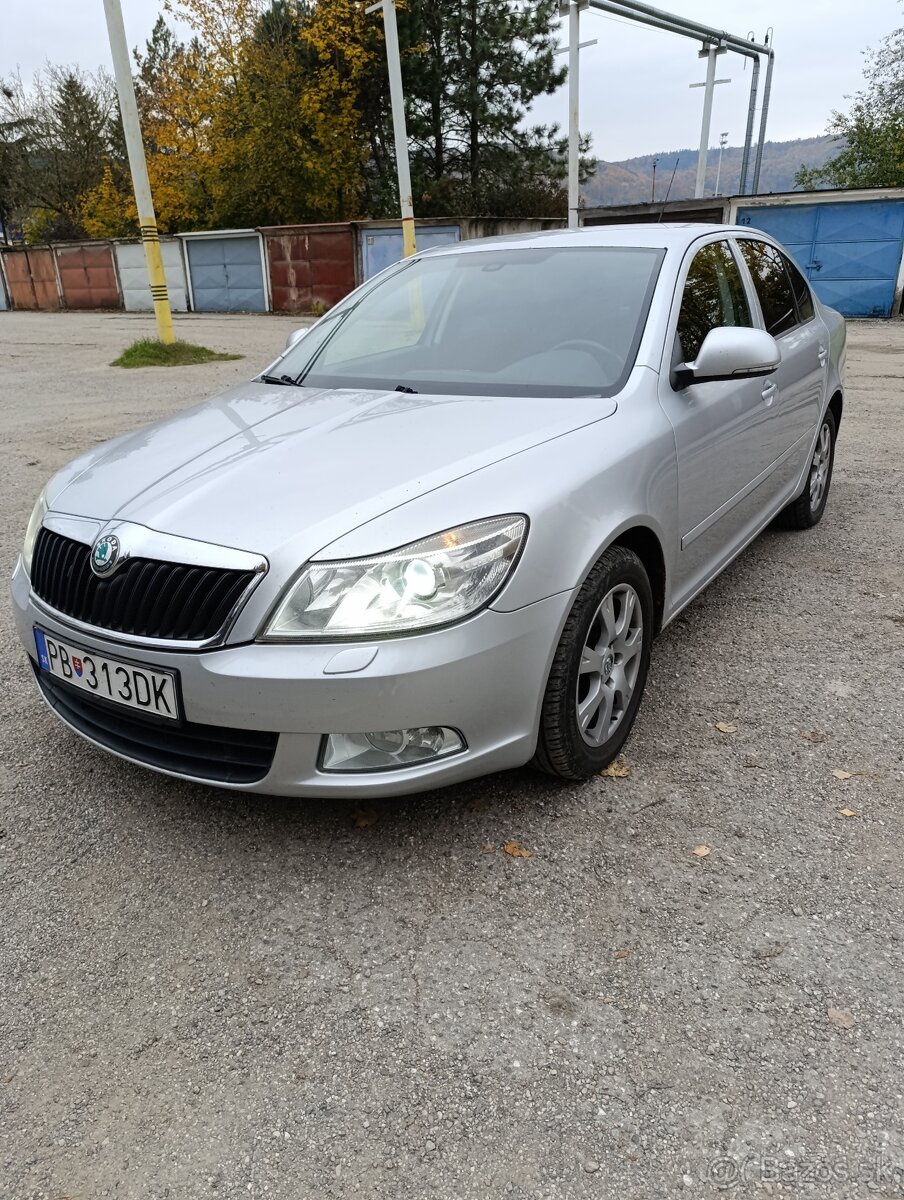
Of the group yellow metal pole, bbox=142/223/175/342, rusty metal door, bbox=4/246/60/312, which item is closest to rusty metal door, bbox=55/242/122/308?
rusty metal door, bbox=4/246/60/312

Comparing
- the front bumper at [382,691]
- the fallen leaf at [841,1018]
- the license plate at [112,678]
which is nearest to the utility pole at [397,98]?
the license plate at [112,678]

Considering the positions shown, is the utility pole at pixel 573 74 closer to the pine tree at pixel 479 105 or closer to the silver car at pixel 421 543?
the pine tree at pixel 479 105

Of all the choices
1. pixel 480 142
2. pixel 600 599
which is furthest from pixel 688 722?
pixel 480 142

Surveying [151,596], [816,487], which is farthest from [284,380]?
[816,487]

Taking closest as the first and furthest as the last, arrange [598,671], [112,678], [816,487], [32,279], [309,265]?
[112,678] → [598,671] → [816,487] → [309,265] → [32,279]

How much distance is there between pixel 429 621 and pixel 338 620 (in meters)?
0.21

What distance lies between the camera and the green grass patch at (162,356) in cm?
1310

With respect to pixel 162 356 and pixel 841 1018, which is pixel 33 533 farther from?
pixel 162 356

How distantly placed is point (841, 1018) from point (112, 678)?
72.2 inches

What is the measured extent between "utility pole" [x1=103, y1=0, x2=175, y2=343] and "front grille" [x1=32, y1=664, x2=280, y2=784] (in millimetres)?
11178

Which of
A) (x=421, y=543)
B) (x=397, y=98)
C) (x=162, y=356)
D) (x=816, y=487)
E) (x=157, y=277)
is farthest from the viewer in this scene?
(x=397, y=98)

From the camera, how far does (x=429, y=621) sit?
2.05m

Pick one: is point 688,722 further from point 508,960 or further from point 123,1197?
point 123,1197

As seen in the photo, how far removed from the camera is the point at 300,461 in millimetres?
2453
